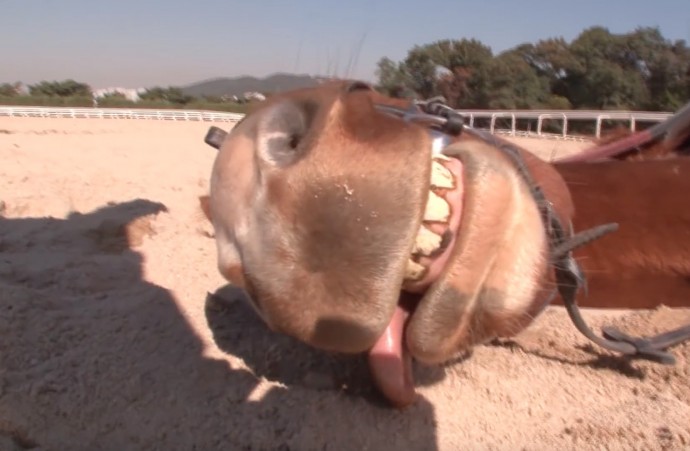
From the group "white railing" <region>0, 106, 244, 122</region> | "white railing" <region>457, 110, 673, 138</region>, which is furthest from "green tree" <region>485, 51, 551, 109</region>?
"white railing" <region>0, 106, 244, 122</region>

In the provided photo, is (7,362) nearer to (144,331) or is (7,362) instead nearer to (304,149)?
(144,331)

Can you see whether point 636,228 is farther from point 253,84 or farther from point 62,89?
point 62,89

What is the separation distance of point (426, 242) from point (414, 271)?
71 millimetres

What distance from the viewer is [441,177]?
151cm

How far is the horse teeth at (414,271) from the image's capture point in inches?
58.3

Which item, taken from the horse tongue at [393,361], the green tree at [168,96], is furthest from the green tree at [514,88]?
the green tree at [168,96]

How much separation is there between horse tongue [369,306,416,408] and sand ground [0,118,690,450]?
0.37 m

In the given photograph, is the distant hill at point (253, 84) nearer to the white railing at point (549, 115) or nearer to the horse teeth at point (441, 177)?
the horse teeth at point (441, 177)

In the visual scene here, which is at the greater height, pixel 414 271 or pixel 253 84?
pixel 253 84

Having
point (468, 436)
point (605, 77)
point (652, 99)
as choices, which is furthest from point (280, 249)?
point (605, 77)

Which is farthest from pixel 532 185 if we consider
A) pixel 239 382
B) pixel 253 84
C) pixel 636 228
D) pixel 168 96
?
pixel 168 96

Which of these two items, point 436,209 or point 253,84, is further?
point 253,84

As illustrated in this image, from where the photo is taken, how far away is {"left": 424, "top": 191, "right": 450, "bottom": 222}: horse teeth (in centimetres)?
147

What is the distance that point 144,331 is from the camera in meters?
2.89
